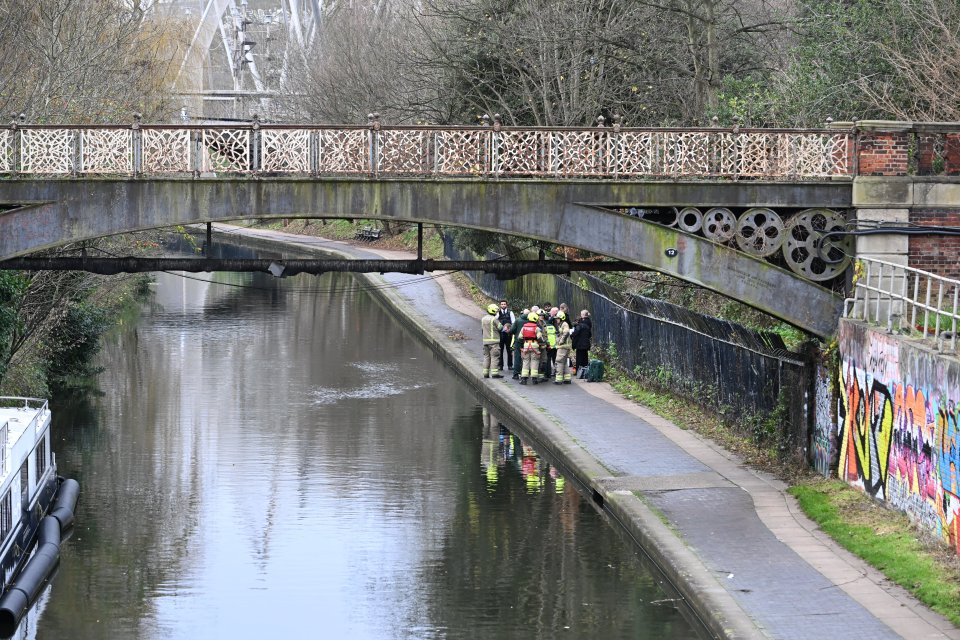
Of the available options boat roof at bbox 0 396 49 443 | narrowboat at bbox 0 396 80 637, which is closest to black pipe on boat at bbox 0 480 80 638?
narrowboat at bbox 0 396 80 637

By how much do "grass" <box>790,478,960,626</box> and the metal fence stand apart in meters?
1.71

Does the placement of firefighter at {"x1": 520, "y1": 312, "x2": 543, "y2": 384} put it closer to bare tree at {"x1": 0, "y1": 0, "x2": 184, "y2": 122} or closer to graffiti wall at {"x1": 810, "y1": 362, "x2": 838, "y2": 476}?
graffiti wall at {"x1": 810, "y1": 362, "x2": 838, "y2": 476}

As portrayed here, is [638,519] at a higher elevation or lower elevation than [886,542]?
lower

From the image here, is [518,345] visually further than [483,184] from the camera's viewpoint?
Yes

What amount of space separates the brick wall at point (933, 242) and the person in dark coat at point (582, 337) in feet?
35.6

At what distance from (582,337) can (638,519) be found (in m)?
12.6

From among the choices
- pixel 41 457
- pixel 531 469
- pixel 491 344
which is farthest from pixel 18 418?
pixel 491 344

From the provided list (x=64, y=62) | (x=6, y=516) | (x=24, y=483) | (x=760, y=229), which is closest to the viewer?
(x=6, y=516)

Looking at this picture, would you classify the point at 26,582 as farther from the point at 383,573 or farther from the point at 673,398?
the point at 673,398

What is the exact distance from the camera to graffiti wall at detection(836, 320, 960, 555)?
15289 mm

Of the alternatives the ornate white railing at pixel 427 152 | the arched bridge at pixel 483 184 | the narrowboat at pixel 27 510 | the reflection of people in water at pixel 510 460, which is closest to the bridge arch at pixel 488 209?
the arched bridge at pixel 483 184

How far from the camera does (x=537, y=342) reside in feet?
97.1

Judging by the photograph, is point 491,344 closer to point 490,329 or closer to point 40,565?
point 490,329

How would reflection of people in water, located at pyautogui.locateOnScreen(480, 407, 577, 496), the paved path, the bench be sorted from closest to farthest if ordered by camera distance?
the paved path, reflection of people in water, located at pyautogui.locateOnScreen(480, 407, 577, 496), the bench
